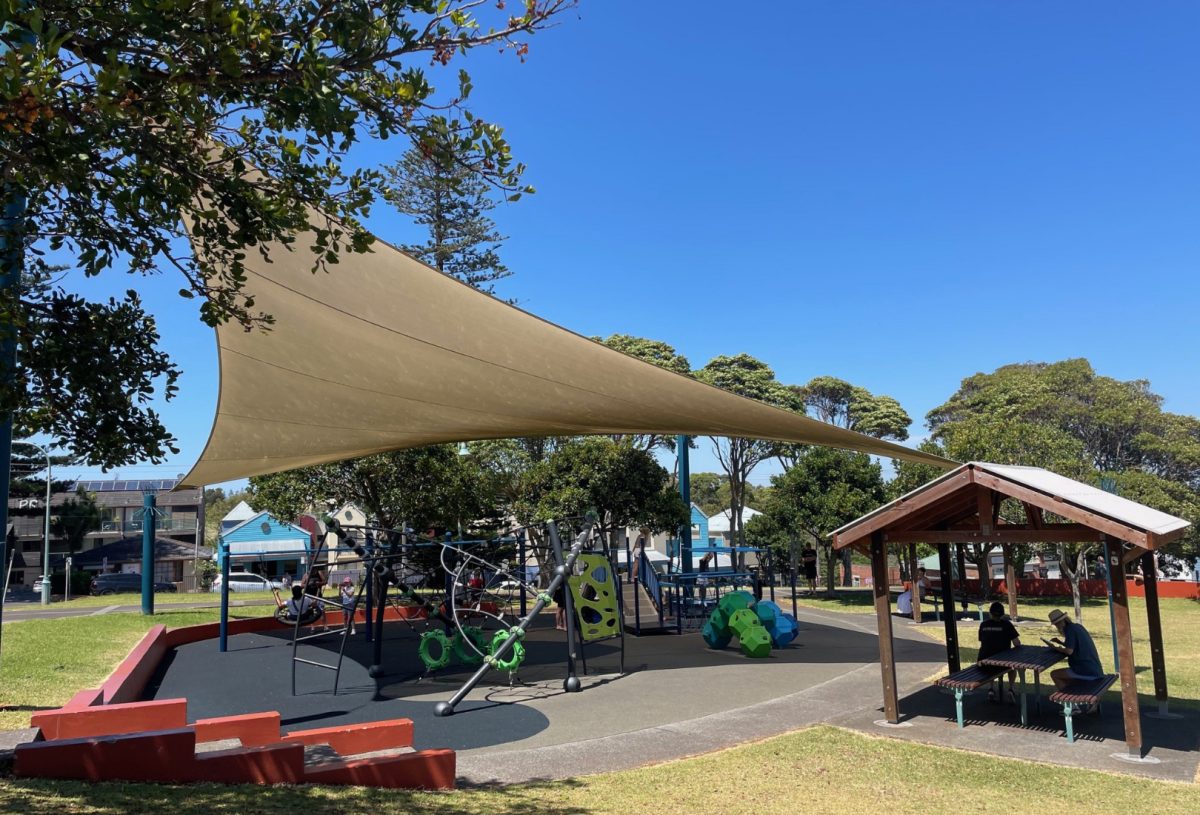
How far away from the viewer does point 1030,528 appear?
784 cm

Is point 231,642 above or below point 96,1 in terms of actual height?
below

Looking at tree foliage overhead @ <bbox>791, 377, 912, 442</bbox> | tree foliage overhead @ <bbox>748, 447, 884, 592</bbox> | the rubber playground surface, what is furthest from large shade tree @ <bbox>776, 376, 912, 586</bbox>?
the rubber playground surface

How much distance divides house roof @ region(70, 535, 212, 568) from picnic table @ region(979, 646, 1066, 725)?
42561 millimetres

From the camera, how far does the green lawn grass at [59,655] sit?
319 inches

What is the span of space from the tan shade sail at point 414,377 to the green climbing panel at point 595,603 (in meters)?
1.99

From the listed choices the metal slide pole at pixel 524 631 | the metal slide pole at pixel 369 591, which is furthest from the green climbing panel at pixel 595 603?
the metal slide pole at pixel 369 591

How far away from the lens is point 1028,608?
71.6 ft

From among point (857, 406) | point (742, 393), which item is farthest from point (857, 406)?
point (742, 393)

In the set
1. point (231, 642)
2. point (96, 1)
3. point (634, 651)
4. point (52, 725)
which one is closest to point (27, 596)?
point (231, 642)

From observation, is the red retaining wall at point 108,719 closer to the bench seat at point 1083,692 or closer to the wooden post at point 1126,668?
the bench seat at point 1083,692

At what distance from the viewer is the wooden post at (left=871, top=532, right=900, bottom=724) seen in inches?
303

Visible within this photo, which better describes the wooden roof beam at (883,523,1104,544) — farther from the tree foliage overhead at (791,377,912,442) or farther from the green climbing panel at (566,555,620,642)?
the tree foliage overhead at (791,377,912,442)

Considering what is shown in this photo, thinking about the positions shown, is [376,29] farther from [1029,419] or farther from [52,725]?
[1029,419]

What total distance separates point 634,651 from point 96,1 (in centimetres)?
1189
